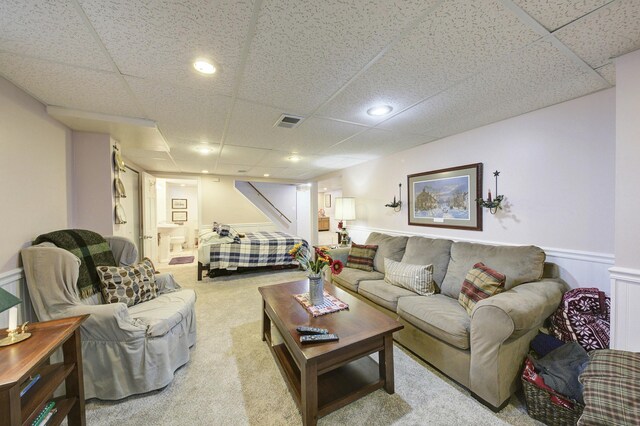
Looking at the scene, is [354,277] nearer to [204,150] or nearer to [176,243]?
[204,150]

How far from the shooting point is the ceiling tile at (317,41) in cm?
103

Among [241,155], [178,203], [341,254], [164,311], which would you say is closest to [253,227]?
[178,203]

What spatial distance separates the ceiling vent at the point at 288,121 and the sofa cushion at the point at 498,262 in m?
2.15

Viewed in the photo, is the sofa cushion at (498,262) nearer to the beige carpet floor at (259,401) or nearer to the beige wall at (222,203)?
the beige carpet floor at (259,401)

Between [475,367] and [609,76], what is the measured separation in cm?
219

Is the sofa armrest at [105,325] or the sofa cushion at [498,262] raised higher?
the sofa cushion at [498,262]

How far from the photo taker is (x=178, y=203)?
7.54 m

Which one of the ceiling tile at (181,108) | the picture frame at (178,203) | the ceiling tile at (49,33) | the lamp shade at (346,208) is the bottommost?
the lamp shade at (346,208)

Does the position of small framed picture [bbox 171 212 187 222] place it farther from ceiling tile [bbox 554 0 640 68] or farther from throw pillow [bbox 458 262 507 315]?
ceiling tile [bbox 554 0 640 68]

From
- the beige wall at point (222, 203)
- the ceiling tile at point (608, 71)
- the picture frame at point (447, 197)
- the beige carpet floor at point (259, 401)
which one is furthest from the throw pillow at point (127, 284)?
the beige wall at point (222, 203)

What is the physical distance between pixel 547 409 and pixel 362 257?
2.13 m

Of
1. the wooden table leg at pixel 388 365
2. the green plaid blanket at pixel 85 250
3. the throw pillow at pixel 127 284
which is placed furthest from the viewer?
the throw pillow at pixel 127 284

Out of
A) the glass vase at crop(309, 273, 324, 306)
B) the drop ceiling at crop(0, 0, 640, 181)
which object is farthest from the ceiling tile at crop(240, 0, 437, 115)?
the glass vase at crop(309, 273, 324, 306)

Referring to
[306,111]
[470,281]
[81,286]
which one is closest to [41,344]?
[81,286]
